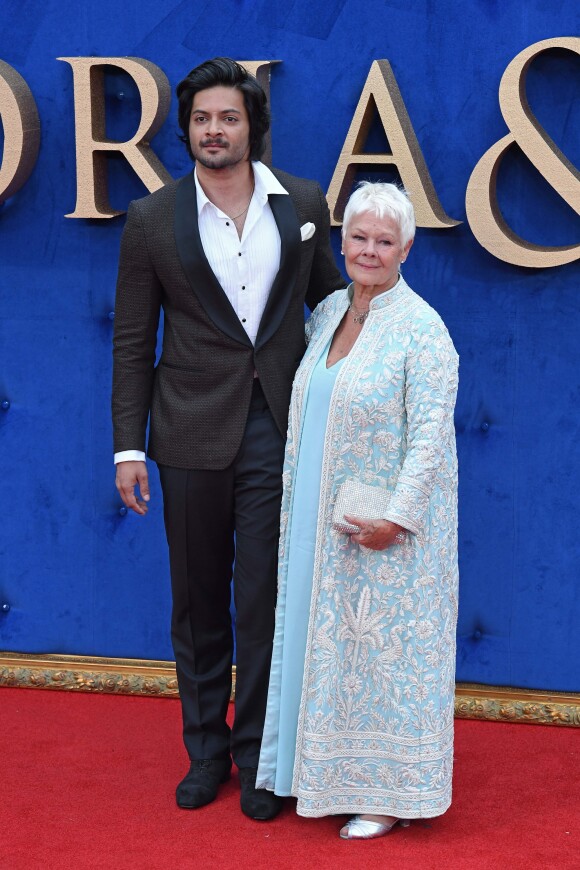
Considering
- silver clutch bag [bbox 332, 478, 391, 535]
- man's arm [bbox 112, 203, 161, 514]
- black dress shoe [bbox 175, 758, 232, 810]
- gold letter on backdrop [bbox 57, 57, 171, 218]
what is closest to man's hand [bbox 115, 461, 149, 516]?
man's arm [bbox 112, 203, 161, 514]

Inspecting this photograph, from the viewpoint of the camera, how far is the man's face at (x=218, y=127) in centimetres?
279

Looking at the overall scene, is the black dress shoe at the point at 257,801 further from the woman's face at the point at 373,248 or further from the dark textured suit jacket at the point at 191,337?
the woman's face at the point at 373,248

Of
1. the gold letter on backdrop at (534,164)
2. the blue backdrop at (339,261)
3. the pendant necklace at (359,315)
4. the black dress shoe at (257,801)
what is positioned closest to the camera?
the pendant necklace at (359,315)

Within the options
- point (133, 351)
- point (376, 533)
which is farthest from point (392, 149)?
point (376, 533)

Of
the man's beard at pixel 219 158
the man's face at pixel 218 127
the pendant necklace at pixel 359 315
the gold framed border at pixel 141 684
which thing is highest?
the man's face at pixel 218 127

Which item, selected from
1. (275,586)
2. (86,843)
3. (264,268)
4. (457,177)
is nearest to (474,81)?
(457,177)

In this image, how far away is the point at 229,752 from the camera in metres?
3.14

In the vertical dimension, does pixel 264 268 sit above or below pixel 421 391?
above

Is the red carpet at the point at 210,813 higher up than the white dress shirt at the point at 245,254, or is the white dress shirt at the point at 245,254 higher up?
the white dress shirt at the point at 245,254

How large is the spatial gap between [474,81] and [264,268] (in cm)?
94

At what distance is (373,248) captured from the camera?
106 inches

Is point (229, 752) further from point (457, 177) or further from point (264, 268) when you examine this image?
point (457, 177)

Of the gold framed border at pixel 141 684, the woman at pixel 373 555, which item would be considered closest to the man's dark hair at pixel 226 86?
the woman at pixel 373 555

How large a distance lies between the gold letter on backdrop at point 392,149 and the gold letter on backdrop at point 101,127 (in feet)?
1.72
